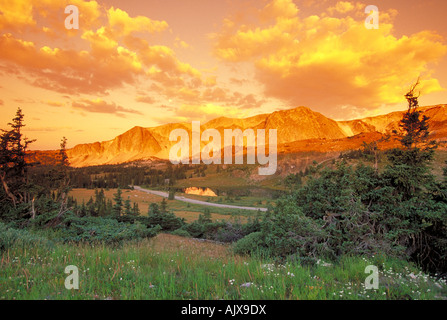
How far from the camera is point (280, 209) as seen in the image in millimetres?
11516

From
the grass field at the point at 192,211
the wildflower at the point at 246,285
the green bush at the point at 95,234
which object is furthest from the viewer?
the grass field at the point at 192,211

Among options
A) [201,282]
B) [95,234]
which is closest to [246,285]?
[201,282]

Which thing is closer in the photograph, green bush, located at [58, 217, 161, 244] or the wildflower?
the wildflower

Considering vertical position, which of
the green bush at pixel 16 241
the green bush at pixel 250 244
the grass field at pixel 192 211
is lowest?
the grass field at pixel 192 211

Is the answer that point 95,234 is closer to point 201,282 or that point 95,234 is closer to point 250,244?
point 250,244

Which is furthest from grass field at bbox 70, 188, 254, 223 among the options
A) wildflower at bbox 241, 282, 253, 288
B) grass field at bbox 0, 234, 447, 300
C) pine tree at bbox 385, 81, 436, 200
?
wildflower at bbox 241, 282, 253, 288

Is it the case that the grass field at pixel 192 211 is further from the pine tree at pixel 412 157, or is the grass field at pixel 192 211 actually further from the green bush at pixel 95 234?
the pine tree at pixel 412 157

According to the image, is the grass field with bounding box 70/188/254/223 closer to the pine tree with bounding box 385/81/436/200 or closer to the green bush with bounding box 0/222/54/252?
the pine tree with bounding box 385/81/436/200

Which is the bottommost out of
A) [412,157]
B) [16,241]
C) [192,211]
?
[192,211]

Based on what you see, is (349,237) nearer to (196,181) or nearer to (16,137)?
(16,137)

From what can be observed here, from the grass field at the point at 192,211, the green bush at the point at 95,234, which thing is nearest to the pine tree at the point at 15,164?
the green bush at the point at 95,234

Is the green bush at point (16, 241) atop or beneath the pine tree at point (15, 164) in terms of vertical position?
beneath

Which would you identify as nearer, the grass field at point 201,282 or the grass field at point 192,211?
→ the grass field at point 201,282
